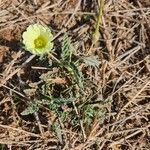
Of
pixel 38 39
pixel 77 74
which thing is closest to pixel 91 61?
pixel 77 74

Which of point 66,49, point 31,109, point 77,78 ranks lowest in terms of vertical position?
point 31,109

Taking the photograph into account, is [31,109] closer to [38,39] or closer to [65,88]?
[65,88]

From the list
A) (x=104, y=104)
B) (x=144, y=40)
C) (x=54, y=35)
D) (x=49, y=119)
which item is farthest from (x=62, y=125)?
(x=144, y=40)

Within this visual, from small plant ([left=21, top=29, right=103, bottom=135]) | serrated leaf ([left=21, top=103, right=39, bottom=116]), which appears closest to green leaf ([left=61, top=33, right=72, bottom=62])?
small plant ([left=21, top=29, right=103, bottom=135])

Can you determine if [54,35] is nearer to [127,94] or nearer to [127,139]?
[127,94]

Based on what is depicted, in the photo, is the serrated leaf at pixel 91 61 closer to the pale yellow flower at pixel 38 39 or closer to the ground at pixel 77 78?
the ground at pixel 77 78

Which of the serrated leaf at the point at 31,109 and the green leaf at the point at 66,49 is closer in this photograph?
the serrated leaf at the point at 31,109

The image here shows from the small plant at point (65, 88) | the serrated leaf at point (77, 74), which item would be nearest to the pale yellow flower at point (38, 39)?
the small plant at point (65, 88)
